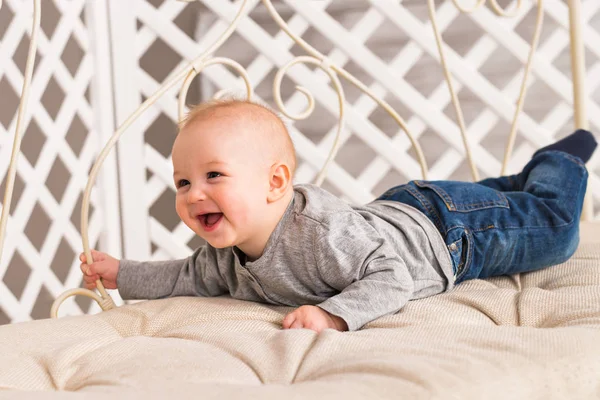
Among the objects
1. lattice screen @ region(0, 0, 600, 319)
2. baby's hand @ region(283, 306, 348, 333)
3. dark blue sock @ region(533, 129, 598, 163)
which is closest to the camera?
baby's hand @ region(283, 306, 348, 333)

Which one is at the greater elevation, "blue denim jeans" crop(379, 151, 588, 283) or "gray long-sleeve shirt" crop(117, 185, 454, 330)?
"blue denim jeans" crop(379, 151, 588, 283)

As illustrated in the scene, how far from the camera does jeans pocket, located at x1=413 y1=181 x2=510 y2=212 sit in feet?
3.77

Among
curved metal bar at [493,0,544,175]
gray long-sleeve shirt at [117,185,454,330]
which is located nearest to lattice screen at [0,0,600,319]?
curved metal bar at [493,0,544,175]

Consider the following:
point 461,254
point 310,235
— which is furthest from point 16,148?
point 461,254

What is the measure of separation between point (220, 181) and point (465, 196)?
1.38 ft

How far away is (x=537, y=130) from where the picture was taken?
1.93m

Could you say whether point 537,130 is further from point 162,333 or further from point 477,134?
point 162,333

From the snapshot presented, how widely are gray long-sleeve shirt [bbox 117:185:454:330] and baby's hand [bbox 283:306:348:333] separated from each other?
11 mm

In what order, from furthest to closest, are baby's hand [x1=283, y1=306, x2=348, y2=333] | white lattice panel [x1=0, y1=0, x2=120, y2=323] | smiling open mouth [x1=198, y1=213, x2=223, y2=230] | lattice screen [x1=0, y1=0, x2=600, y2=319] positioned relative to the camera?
lattice screen [x1=0, y1=0, x2=600, y2=319] < white lattice panel [x1=0, y1=0, x2=120, y2=323] < smiling open mouth [x1=198, y1=213, x2=223, y2=230] < baby's hand [x1=283, y1=306, x2=348, y2=333]

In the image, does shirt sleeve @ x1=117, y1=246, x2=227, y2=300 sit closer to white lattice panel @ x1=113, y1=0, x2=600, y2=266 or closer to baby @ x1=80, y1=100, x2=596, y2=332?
baby @ x1=80, y1=100, x2=596, y2=332

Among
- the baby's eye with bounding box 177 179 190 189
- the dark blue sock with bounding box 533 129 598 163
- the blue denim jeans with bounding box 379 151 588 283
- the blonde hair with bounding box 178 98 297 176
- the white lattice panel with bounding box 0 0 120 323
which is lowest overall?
the white lattice panel with bounding box 0 0 120 323

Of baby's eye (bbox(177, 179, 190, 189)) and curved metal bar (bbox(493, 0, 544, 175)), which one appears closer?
baby's eye (bbox(177, 179, 190, 189))

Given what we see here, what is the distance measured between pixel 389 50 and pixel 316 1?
1.29ft

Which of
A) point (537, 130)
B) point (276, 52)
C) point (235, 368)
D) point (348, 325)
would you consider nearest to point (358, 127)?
point (276, 52)
